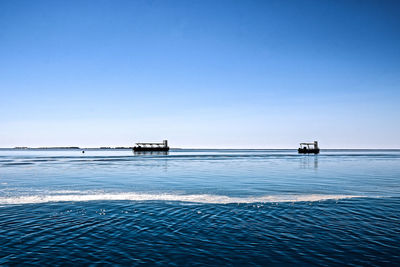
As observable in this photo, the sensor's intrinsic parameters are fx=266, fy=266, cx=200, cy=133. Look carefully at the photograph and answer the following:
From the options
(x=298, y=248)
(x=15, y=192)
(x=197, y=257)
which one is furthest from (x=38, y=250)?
(x=15, y=192)

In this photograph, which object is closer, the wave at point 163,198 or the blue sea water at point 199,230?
the blue sea water at point 199,230

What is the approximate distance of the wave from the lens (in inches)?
582

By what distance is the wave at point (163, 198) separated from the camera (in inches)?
582

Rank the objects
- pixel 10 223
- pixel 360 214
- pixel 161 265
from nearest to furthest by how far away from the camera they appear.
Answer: pixel 161 265 → pixel 10 223 → pixel 360 214

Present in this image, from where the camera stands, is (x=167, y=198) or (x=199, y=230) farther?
(x=167, y=198)

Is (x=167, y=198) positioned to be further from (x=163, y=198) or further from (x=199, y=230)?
(x=199, y=230)

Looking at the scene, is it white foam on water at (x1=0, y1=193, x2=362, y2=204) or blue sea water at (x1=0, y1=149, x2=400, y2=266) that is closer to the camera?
blue sea water at (x1=0, y1=149, x2=400, y2=266)

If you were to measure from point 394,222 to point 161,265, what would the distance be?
373 inches

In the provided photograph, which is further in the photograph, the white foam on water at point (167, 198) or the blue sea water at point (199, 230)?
the white foam on water at point (167, 198)

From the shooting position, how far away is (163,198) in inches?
618

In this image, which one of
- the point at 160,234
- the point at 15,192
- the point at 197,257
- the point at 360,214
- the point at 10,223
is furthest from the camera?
the point at 15,192

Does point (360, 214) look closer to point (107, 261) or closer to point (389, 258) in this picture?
point (389, 258)

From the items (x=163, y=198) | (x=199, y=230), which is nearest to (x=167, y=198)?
(x=163, y=198)

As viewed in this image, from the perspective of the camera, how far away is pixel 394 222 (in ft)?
34.6
